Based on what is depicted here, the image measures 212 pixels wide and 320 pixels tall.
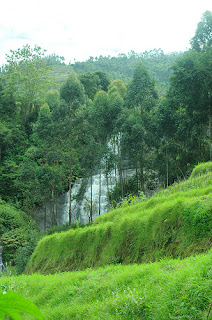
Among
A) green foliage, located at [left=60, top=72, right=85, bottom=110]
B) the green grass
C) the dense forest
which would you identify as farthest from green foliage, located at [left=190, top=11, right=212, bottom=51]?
the green grass

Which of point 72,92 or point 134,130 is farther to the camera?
point 72,92

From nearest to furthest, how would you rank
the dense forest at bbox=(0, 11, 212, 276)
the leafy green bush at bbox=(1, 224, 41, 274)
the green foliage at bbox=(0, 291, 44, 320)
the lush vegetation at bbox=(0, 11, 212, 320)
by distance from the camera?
the green foliage at bbox=(0, 291, 44, 320)
the lush vegetation at bbox=(0, 11, 212, 320)
the leafy green bush at bbox=(1, 224, 41, 274)
the dense forest at bbox=(0, 11, 212, 276)

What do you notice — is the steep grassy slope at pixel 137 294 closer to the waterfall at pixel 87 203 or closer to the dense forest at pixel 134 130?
the dense forest at pixel 134 130

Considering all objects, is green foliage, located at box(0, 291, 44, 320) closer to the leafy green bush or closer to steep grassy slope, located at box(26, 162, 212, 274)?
steep grassy slope, located at box(26, 162, 212, 274)

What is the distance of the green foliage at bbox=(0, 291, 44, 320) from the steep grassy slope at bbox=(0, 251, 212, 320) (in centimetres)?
234

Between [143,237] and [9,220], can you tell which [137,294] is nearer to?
[143,237]

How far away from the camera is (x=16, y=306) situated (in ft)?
1.68

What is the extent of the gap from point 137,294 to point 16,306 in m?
3.03

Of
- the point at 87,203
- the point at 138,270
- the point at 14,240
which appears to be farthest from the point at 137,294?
the point at 87,203

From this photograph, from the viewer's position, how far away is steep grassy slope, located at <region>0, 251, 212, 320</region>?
2.73 metres

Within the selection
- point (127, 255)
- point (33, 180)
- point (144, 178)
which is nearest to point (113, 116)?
point (144, 178)

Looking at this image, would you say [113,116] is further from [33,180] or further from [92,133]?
[33,180]

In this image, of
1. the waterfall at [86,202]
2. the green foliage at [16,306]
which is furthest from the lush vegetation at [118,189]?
the waterfall at [86,202]

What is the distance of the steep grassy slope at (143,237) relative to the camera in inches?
184
